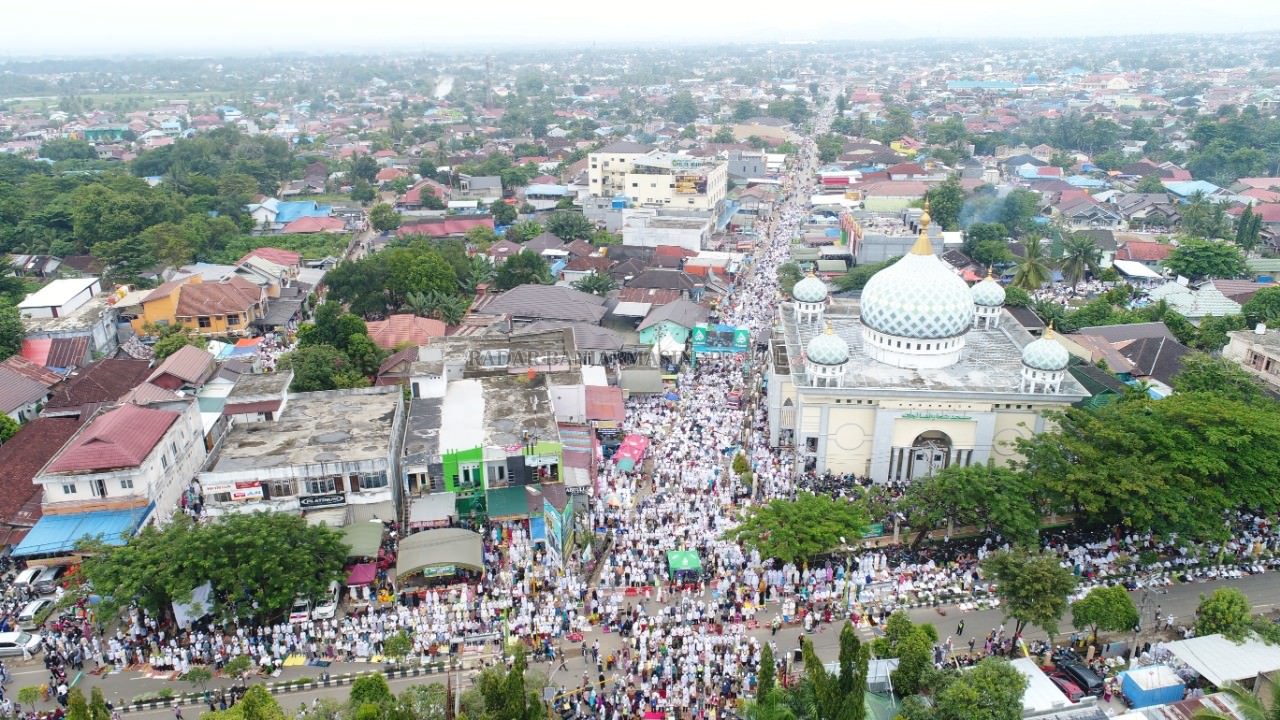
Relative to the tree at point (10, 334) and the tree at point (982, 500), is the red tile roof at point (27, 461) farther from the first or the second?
the tree at point (982, 500)

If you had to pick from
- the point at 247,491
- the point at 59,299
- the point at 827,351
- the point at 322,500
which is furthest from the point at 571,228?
the point at 247,491

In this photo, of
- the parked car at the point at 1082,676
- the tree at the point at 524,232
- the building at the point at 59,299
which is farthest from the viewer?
the tree at the point at 524,232

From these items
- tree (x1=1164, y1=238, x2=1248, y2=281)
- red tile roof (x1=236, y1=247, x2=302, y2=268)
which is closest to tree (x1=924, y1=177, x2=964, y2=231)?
tree (x1=1164, y1=238, x2=1248, y2=281)

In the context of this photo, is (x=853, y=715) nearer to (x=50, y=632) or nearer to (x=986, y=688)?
(x=986, y=688)

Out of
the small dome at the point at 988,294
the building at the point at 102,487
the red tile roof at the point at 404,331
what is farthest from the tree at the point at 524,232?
the building at the point at 102,487

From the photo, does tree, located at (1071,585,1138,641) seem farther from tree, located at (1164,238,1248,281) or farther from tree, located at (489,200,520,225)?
tree, located at (489,200,520,225)

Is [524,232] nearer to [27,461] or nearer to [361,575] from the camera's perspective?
[27,461]

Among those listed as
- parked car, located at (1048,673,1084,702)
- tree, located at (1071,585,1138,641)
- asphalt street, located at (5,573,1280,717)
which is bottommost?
asphalt street, located at (5,573,1280,717)
